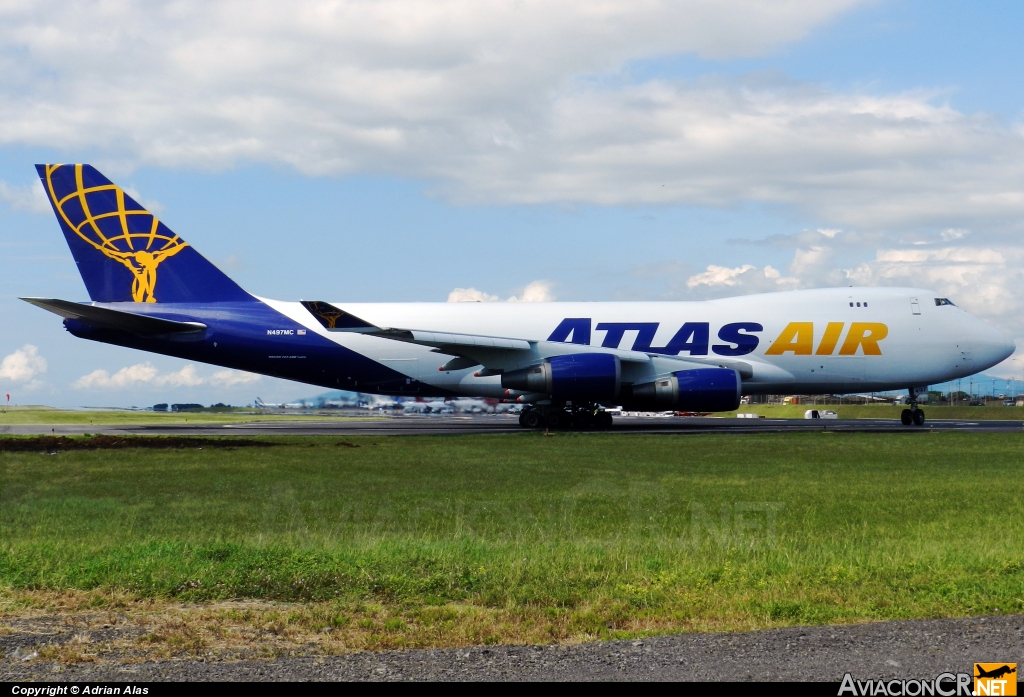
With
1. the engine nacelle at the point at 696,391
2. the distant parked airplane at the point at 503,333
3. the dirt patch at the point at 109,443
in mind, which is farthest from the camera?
the distant parked airplane at the point at 503,333

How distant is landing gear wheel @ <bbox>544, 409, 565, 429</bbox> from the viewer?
1271 inches

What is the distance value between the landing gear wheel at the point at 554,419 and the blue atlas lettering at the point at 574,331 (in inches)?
103

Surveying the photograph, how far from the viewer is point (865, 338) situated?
33.1 m

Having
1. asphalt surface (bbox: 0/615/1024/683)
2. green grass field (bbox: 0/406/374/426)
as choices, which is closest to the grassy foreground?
asphalt surface (bbox: 0/615/1024/683)

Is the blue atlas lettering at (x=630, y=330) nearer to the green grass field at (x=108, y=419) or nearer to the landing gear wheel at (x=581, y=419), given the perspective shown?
the landing gear wheel at (x=581, y=419)

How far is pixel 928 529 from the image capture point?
1024 centimetres

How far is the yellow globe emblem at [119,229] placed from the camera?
105 ft

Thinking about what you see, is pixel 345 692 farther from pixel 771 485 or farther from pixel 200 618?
pixel 771 485

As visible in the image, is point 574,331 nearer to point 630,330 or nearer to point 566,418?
point 630,330

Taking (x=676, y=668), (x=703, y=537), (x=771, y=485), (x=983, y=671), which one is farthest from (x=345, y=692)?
(x=771, y=485)

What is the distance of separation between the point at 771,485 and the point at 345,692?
1078 centimetres

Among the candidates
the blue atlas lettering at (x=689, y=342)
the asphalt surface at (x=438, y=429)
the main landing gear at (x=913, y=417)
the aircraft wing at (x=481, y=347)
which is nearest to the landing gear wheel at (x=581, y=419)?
the asphalt surface at (x=438, y=429)

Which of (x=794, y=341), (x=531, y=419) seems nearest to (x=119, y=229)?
(x=531, y=419)

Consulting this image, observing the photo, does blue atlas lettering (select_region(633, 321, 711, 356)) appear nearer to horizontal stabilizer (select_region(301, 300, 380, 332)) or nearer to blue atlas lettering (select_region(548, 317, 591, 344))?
blue atlas lettering (select_region(548, 317, 591, 344))
